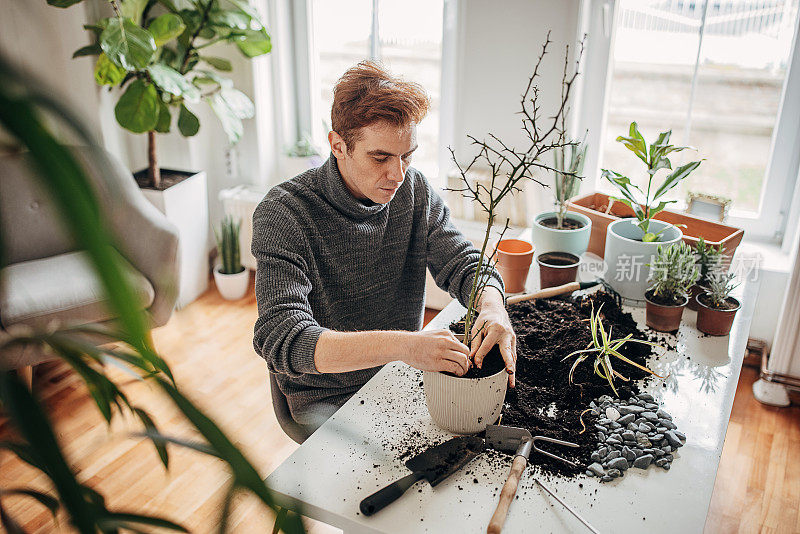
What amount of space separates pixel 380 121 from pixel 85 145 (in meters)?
1.23

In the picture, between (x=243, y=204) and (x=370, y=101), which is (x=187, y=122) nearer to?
(x=243, y=204)

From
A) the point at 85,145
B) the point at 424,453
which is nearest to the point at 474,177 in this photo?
the point at 424,453

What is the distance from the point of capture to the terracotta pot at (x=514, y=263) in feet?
5.90

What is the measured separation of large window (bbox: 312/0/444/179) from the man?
148 cm

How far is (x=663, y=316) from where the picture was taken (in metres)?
1.60

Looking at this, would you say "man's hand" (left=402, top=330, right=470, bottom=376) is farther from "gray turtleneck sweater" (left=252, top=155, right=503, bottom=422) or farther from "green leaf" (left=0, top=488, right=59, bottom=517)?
"green leaf" (left=0, top=488, right=59, bottom=517)

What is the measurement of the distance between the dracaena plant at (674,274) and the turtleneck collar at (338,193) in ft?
2.49

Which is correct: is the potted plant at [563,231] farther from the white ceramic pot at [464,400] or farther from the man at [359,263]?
the white ceramic pot at [464,400]

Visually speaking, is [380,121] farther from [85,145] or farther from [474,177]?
[474,177]

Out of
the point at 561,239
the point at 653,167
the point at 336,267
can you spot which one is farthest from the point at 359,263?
the point at 653,167

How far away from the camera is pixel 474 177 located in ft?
9.89

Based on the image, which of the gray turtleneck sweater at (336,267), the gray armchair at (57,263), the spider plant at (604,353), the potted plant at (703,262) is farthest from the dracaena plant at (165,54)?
the potted plant at (703,262)

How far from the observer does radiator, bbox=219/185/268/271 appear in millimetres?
3375

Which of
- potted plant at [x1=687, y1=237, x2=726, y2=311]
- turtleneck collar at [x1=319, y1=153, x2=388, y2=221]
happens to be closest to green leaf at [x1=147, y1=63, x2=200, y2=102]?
turtleneck collar at [x1=319, y1=153, x2=388, y2=221]
